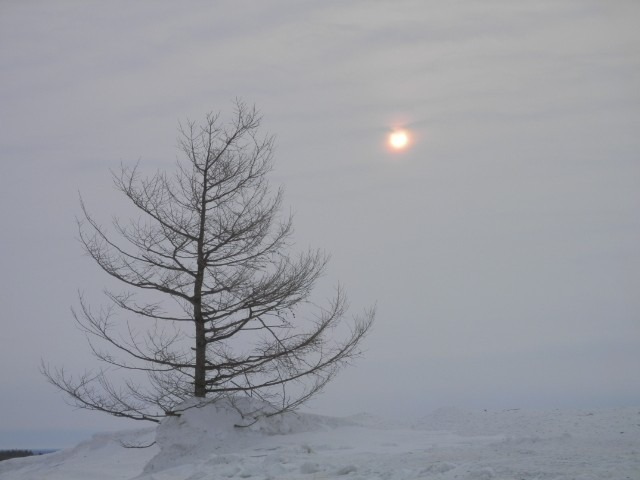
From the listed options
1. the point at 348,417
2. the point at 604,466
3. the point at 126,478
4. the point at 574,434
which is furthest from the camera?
the point at 348,417

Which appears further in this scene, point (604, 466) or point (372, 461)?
point (372, 461)

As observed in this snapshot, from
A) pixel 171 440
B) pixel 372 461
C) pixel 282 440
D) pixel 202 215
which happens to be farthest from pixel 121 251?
pixel 372 461

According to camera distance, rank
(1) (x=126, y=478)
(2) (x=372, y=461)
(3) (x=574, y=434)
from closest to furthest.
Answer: (2) (x=372, y=461)
(3) (x=574, y=434)
(1) (x=126, y=478)

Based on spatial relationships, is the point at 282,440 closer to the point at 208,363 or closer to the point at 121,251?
the point at 208,363

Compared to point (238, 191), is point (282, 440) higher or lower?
lower

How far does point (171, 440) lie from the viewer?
13.0 meters

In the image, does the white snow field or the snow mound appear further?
the snow mound

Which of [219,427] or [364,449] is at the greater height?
[219,427]

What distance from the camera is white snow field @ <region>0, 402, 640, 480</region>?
830 cm

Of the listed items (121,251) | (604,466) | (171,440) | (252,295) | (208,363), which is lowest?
(604,466)

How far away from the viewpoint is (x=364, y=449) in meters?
11.2

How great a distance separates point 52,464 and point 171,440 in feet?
11.4

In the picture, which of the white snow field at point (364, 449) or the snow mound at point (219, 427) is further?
the snow mound at point (219, 427)

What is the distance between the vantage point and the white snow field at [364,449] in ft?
27.2
